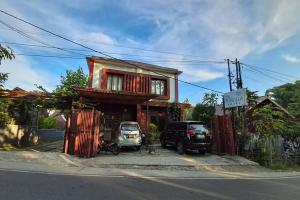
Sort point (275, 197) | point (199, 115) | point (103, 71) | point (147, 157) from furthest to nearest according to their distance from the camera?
point (199, 115), point (103, 71), point (147, 157), point (275, 197)

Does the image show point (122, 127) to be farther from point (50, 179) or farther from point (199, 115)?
point (199, 115)

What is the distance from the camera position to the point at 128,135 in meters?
17.8

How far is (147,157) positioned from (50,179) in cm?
736

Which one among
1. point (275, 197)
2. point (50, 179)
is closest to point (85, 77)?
point (50, 179)

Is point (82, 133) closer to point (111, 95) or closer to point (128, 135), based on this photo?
point (128, 135)

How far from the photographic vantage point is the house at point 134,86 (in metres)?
24.3

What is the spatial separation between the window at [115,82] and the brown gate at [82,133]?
343 inches

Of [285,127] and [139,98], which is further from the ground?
[139,98]

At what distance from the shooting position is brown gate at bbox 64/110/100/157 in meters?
15.6

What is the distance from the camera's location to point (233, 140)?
18359 mm

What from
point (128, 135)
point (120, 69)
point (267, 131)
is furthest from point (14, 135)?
point (267, 131)

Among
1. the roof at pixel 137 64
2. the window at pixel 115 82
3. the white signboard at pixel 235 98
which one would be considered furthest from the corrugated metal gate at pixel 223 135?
the window at pixel 115 82

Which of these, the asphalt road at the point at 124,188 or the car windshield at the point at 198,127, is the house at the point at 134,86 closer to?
the car windshield at the point at 198,127

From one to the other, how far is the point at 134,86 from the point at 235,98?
9.37 meters
